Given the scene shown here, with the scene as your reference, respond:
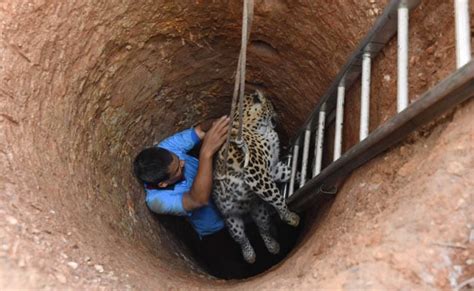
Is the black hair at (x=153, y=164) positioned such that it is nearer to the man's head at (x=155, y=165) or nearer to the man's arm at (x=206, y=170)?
the man's head at (x=155, y=165)

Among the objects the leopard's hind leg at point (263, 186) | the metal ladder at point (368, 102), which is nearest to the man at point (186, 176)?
the leopard's hind leg at point (263, 186)

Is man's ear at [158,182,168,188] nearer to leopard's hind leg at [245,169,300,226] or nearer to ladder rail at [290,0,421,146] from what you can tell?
leopard's hind leg at [245,169,300,226]

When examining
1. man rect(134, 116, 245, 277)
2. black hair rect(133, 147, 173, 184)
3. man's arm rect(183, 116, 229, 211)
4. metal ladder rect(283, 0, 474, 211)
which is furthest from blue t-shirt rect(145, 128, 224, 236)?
metal ladder rect(283, 0, 474, 211)

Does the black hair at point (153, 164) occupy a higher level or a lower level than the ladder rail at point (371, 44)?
lower

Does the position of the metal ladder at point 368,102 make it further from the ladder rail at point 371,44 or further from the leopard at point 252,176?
the leopard at point 252,176

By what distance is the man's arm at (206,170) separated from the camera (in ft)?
14.2

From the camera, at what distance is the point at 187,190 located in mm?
4699

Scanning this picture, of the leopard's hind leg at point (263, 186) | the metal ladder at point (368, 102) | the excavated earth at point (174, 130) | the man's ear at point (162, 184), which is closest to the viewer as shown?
the excavated earth at point (174, 130)

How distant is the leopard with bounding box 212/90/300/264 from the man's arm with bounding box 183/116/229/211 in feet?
0.31

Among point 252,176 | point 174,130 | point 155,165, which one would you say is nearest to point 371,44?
point 252,176

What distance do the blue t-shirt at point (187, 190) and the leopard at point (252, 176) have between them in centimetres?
23

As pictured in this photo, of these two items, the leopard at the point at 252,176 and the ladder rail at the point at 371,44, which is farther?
the leopard at the point at 252,176

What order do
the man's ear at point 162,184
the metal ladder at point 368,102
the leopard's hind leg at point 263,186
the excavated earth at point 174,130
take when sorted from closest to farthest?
the excavated earth at point 174,130 → the metal ladder at point 368,102 → the leopard's hind leg at point 263,186 → the man's ear at point 162,184

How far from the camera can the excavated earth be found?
2283 mm
